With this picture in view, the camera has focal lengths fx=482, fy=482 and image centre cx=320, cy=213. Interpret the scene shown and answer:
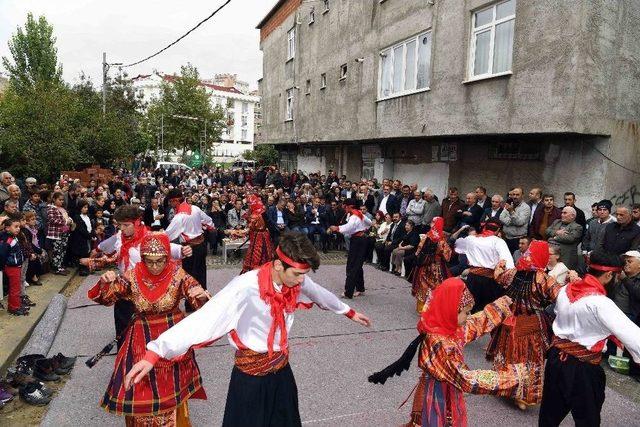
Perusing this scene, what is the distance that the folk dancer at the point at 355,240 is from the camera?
860 cm

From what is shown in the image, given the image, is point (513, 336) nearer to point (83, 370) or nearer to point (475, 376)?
point (475, 376)

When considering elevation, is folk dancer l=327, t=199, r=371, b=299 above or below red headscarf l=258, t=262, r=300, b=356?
below

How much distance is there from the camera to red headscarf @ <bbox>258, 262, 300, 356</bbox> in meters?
2.96

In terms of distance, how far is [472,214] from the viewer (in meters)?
9.62

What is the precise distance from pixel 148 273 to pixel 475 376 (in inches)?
97.1

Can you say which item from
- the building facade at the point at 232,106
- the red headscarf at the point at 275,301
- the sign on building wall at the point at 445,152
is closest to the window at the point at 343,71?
the sign on building wall at the point at 445,152

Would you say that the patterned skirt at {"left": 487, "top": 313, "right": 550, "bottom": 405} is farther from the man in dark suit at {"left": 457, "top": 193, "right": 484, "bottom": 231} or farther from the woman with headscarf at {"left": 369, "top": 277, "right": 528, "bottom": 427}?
the man in dark suit at {"left": 457, "top": 193, "right": 484, "bottom": 231}

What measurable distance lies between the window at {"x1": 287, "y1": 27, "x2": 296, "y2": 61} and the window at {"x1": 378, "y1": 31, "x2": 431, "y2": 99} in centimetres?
900

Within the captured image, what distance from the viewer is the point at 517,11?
9391 millimetres

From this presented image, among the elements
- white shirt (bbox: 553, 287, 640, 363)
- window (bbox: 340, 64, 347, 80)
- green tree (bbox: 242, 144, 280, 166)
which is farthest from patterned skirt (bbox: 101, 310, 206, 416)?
green tree (bbox: 242, 144, 280, 166)

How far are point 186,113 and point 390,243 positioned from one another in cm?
3883

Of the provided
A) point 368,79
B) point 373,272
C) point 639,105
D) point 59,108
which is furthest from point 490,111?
point 59,108

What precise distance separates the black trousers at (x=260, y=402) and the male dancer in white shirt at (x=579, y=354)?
6.77 feet

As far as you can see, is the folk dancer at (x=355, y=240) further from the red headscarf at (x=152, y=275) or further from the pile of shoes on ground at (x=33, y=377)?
the red headscarf at (x=152, y=275)
